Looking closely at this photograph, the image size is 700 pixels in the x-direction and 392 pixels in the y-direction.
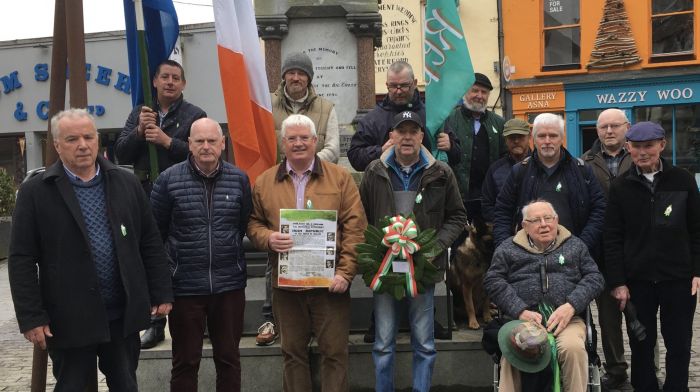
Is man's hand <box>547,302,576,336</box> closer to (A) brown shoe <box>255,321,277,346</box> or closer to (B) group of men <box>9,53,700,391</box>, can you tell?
(B) group of men <box>9,53,700,391</box>

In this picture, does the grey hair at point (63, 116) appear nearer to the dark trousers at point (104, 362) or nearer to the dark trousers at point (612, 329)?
the dark trousers at point (104, 362)

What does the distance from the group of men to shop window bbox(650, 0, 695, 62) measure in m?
14.4

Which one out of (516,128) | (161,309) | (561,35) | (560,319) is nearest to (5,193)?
(161,309)

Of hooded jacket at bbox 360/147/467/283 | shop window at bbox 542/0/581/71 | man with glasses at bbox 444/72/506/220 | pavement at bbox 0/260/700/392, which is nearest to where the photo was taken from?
hooded jacket at bbox 360/147/467/283

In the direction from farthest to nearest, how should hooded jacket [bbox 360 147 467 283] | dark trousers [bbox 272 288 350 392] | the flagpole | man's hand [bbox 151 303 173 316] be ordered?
1. the flagpole
2. hooded jacket [bbox 360 147 467 283]
3. dark trousers [bbox 272 288 350 392]
4. man's hand [bbox 151 303 173 316]

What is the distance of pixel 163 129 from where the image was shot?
5293 millimetres

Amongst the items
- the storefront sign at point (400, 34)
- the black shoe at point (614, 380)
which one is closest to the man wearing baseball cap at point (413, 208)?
the black shoe at point (614, 380)

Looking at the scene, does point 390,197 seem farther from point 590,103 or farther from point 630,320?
point 590,103

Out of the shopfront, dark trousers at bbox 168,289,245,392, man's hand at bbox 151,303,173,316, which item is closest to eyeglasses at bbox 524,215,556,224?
dark trousers at bbox 168,289,245,392

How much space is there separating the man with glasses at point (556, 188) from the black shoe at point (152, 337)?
8.79 ft

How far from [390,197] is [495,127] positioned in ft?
6.02

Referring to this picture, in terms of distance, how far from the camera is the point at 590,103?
18984 millimetres

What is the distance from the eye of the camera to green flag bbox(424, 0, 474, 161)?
18.1 feet

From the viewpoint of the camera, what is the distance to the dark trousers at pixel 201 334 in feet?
14.6
